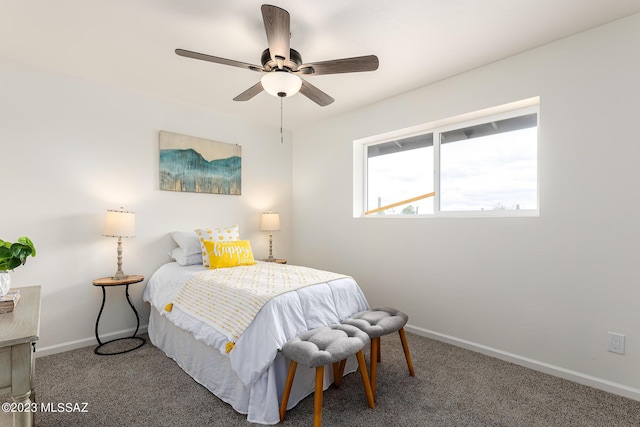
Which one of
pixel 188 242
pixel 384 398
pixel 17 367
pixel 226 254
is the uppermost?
pixel 188 242

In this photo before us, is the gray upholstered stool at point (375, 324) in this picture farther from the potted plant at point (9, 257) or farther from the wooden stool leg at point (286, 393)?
the potted plant at point (9, 257)

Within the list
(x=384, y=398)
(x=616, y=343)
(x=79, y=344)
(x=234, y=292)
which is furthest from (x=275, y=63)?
(x=79, y=344)

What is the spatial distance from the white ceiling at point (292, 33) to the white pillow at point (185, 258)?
1.67m

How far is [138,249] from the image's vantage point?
327 cm

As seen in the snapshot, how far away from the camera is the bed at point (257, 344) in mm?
1854

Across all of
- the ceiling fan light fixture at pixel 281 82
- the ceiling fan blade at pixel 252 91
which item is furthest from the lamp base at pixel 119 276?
the ceiling fan light fixture at pixel 281 82

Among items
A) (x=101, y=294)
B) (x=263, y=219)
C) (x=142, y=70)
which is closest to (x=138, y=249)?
(x=101, y=294)

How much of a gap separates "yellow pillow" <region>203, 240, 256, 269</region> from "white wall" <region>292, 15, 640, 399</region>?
5.06 feet

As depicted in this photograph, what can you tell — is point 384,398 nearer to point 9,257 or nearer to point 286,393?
point 286,393

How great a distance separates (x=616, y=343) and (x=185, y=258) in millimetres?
3528

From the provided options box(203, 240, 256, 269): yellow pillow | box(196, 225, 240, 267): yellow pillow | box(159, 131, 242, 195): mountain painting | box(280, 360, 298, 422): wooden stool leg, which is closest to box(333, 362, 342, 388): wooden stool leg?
box(280, 360, 298, 422): wooden stool leg

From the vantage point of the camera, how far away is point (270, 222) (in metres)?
4.09

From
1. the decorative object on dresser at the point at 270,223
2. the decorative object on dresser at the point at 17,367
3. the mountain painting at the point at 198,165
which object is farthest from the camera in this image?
the decorative object on dresser at the point at 270,223

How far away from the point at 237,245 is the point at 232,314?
1215mm
